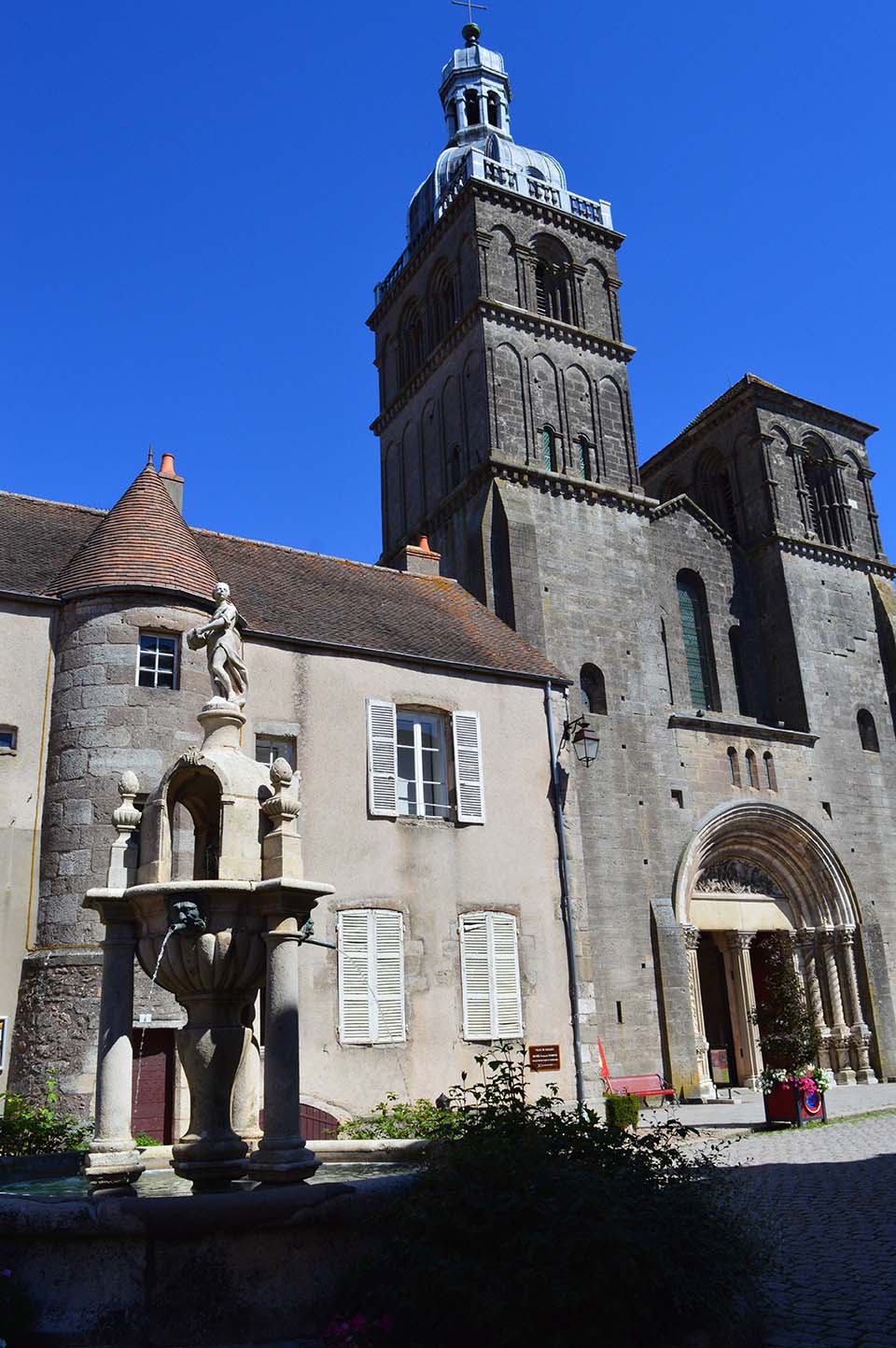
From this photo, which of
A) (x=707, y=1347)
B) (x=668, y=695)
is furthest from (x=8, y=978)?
(x=668, y=695)

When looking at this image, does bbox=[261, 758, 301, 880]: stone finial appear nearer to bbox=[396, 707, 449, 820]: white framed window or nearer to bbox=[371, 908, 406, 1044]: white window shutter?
bbox=[371, 908, 406, 1044]: white window shutter

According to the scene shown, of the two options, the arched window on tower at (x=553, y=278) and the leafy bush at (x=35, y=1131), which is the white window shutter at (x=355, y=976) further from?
the arched window on tower at (x=553, y=278)

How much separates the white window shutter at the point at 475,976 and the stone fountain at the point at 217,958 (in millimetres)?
7317

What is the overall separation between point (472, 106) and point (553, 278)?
9.49 meters

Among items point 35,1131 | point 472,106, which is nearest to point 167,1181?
point 35,1131

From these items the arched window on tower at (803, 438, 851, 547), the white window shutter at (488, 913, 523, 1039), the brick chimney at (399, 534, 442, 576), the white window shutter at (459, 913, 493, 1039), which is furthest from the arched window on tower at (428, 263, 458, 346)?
the white window shutter at (459, 913, 493, 1039)

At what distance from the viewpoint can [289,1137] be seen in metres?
6.30

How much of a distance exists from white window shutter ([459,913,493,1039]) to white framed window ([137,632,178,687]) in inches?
204

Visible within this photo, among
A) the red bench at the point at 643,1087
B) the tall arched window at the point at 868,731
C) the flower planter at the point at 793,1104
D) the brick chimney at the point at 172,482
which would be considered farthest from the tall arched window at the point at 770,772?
the brick chimney at the point at 172,482

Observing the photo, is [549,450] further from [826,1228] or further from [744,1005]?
[826,1228]

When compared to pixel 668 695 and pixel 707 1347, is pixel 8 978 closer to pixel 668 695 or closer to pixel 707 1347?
pixel 707 1347

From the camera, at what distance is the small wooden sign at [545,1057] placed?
48.3 ft

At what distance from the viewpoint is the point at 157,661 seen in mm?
13578

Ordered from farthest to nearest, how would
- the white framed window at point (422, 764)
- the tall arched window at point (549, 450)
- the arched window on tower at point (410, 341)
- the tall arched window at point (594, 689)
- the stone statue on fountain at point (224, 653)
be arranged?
1. the arched window on tower at point (410, 341)
2. the tall arched window at point (549, 450)
3. the tall arched window at point (594, 689)
4. the white framed window at point (422, 764)
5. the stone statue on fountain at point (224, 653)
